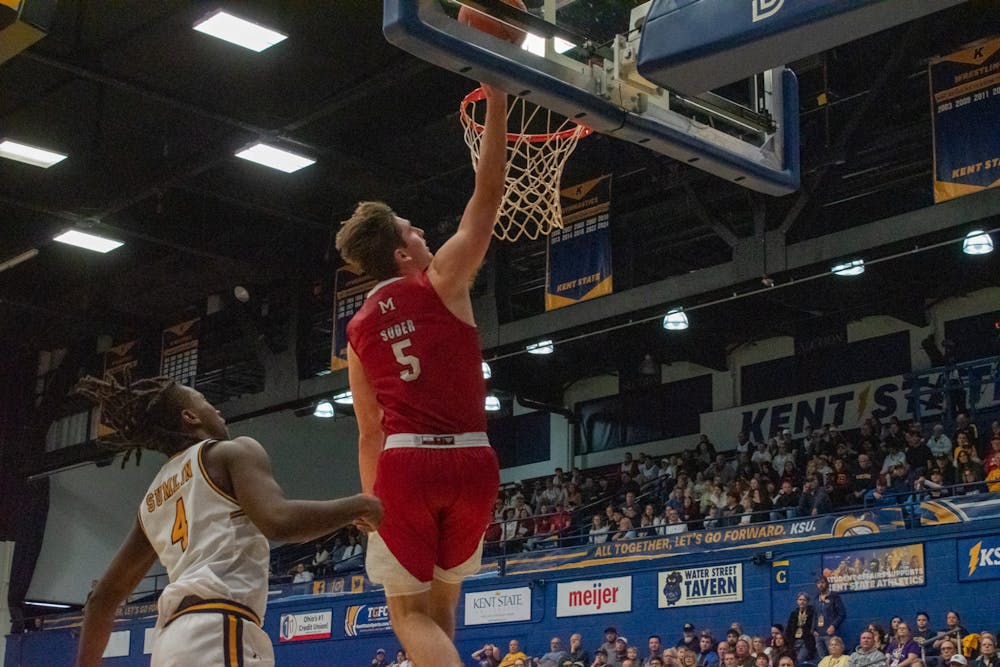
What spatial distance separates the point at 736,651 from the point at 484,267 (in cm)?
700

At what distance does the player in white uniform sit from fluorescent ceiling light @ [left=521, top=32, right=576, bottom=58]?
2717 millimetres

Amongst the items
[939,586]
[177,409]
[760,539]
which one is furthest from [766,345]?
[177,409]

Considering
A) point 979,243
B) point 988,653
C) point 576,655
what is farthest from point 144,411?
point 979,243

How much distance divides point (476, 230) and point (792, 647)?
1305 centimetres

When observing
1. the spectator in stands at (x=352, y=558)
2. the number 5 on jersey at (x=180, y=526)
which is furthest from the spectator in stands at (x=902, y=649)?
the number 5 on jersey at (x=180, y=526)

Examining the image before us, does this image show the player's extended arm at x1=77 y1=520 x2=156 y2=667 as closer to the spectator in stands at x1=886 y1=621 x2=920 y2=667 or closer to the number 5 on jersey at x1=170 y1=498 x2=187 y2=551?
the number 5 on jersey at x1=170 y1=498 x2=187 y2=551

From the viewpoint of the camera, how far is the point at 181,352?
22.9 metres

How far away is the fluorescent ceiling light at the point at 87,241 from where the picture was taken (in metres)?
20.3

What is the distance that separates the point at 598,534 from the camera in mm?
20719

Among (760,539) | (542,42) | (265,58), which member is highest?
(265,58)

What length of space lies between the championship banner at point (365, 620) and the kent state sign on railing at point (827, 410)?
324 inches

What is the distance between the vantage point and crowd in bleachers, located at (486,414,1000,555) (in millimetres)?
17297

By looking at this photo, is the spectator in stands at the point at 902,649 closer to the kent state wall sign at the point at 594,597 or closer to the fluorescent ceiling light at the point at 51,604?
the kent state wall sign at the point at 594,597

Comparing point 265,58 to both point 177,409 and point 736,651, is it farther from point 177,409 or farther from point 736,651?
point 177,409
